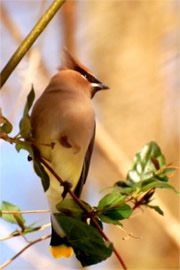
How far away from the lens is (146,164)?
988mm

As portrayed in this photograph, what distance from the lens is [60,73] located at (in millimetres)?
908

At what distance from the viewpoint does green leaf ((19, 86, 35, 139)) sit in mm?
703

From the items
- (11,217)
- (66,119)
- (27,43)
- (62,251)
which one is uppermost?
(27,43)

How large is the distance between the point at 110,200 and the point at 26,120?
7.2 inches

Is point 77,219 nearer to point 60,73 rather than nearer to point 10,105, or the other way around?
point 60,73

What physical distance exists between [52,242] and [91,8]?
1.71 meters

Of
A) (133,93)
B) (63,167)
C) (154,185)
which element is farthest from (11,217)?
(133,93)

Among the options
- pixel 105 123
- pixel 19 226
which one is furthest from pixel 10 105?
pixel 19 226

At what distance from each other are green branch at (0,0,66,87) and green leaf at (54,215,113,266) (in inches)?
8.3

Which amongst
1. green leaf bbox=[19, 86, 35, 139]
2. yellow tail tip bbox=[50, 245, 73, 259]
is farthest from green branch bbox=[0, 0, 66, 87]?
yellow tail tip bbox=[50, 245, 73, 259]

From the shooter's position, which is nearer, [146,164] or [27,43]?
[27,43]

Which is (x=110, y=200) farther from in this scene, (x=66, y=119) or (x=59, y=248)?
(x=59, y=248)

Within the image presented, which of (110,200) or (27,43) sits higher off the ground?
(27,43)

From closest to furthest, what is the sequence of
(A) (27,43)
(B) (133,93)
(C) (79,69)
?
(A) (27,43)
(C) (79,69)
(B) (133,93)
